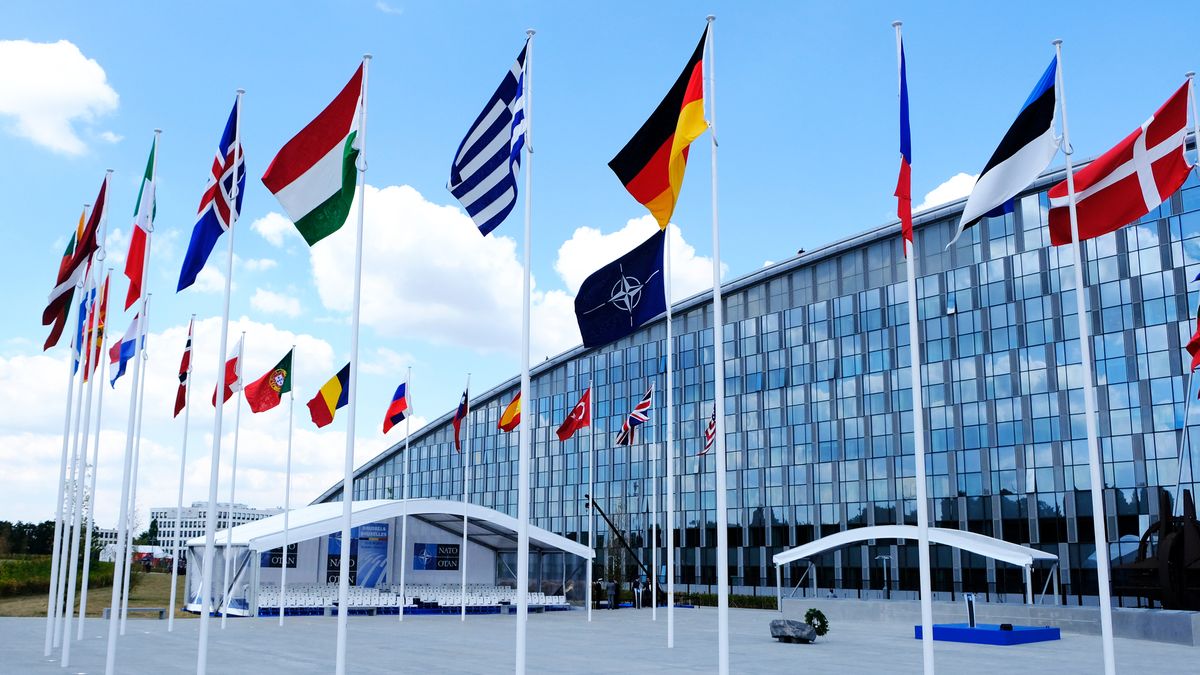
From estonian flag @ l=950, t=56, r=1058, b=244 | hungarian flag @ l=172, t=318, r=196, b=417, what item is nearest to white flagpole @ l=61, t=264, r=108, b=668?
hungarian flag @ l=172, t=318, r=196, b=417

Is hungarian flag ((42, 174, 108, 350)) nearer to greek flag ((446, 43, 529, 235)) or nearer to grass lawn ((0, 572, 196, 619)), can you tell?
greek flag ((446, 43, 529, 235))

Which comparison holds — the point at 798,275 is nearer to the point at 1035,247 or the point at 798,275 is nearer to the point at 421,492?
the point at 1035,247

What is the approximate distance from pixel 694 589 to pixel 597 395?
18.0m

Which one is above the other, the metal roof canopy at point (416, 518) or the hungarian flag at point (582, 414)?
the hungarian flag at point (582, 414)

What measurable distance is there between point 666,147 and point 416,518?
129 ft

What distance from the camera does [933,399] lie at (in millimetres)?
60969

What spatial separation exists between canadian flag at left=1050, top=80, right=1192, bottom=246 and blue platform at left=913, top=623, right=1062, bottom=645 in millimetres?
18186

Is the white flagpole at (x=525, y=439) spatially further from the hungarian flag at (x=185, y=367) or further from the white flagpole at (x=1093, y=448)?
the hungarian flag at (x=185, y=367)

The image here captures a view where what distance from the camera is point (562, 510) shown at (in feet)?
287

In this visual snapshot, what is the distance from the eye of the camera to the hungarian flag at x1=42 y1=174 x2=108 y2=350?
66.0ft

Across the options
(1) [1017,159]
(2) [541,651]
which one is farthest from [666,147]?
(2) [541,651]

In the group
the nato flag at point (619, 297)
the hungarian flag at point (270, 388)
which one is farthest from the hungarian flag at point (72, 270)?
the nato flag at point (619, 297)

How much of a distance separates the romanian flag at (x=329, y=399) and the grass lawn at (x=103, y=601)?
10597mm

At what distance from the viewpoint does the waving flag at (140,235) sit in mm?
18391
